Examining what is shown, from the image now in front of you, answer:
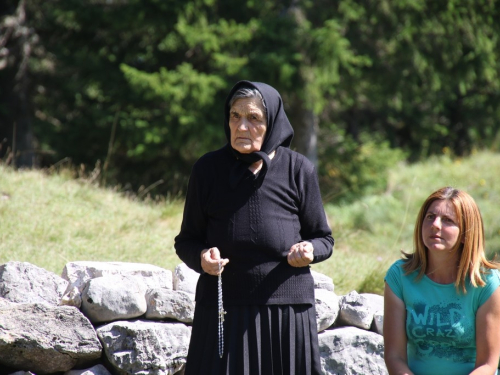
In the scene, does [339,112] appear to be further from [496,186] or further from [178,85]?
[178,85]

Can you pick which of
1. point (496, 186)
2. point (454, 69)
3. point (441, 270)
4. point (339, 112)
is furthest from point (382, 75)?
point (441, 270)

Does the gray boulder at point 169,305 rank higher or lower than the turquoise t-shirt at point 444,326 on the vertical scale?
higher

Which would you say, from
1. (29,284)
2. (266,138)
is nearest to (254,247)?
(266,138)

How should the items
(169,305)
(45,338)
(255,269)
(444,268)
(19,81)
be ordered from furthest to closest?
(19,81) < (169,305) < (45,338) < (444,268) < (255,269)

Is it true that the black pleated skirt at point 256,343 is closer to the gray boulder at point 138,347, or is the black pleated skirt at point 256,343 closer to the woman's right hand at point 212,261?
the woman's right hand at point 212,261

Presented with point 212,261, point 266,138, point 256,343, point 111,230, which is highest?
point 111,230

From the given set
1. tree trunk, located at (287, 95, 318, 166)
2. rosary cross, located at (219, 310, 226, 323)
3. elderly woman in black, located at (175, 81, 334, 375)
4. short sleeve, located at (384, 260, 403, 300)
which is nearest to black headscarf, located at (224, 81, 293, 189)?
elderly woman in black, located at (175, 81, 334, 375)

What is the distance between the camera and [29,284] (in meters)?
3.86

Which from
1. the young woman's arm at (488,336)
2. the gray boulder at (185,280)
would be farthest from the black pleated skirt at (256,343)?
the gray boulder at (185,280)

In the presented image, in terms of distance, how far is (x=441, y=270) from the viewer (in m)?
2.79

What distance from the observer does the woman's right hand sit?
101 inches

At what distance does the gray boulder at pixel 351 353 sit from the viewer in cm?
375

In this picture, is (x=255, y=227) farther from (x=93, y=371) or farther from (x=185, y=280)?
(x=93, y=371)

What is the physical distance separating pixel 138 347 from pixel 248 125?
1.60m
